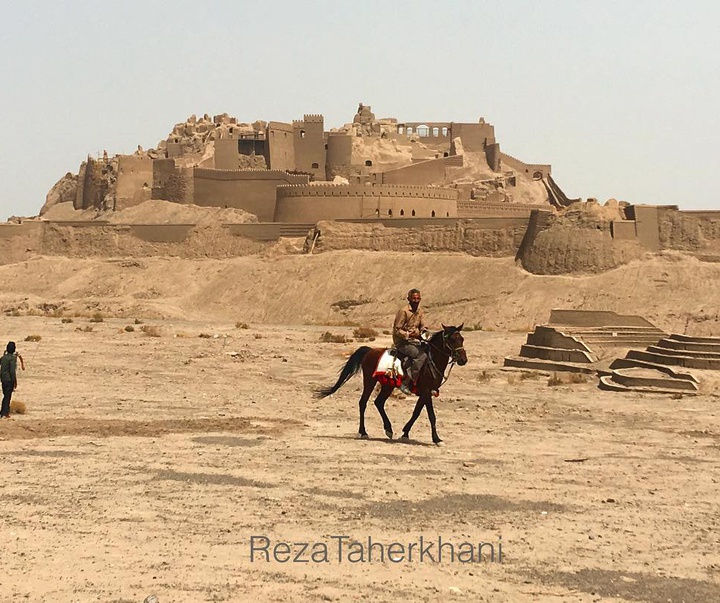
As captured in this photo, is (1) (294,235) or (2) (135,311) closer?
(2) (135,311)

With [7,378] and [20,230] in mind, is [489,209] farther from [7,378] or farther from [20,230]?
[7,378]

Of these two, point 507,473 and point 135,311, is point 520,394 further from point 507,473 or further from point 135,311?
point 135,311

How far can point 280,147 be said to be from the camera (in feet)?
165

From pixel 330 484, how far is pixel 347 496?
0.50 metres

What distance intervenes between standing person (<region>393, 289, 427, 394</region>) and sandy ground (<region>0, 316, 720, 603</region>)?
0.82 m

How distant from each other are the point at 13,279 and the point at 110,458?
121 feet

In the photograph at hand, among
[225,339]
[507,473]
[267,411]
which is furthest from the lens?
[225,339]

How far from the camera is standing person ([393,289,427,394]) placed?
11492 millimetres

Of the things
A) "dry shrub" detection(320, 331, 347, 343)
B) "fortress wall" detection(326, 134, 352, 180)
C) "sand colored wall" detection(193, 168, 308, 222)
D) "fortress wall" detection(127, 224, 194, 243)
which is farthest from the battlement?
"dry shrub" detection(320, 331, 347, 343)

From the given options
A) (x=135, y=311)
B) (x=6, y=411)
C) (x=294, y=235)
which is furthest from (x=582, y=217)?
(x=6, y=411)

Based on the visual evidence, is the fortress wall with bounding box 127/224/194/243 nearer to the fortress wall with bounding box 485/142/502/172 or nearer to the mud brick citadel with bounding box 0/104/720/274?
the mud brick citadel with bounding box 0/104/720/274

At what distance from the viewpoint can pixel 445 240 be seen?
134 ft

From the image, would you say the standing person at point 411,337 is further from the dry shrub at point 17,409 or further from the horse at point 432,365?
the dry shrub at point 17,409

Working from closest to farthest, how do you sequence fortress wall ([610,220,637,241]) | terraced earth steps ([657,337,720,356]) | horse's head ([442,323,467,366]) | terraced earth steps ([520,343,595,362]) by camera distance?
horse's head ([442,323,467,366]) → terraced earth steps ([657,337,720,356]) → terraced earth steps ([520,343,595,362]) → fortress wall ([610,220,637,241])
